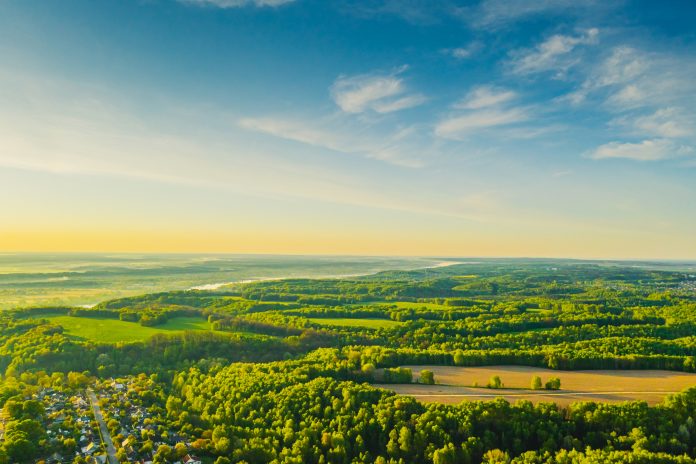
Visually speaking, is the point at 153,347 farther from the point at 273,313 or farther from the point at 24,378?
the point at 273,313

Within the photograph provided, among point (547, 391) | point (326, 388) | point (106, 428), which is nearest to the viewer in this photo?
point (106, 428)

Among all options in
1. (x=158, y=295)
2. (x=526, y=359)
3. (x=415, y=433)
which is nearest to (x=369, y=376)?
(x=415, y=433)

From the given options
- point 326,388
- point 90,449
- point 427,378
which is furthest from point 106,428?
point 427,378

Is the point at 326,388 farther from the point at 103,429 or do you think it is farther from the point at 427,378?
the point at 103,429

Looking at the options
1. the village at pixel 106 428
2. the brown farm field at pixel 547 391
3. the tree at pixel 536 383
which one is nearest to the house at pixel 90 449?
the village at pixel 106 428

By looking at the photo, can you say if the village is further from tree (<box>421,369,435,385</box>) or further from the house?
tree (<box>421,369,435,385</box>)

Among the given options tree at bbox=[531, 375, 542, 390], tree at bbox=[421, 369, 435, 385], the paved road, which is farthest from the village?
tree at bbox=[531, 375, 542, 390]
